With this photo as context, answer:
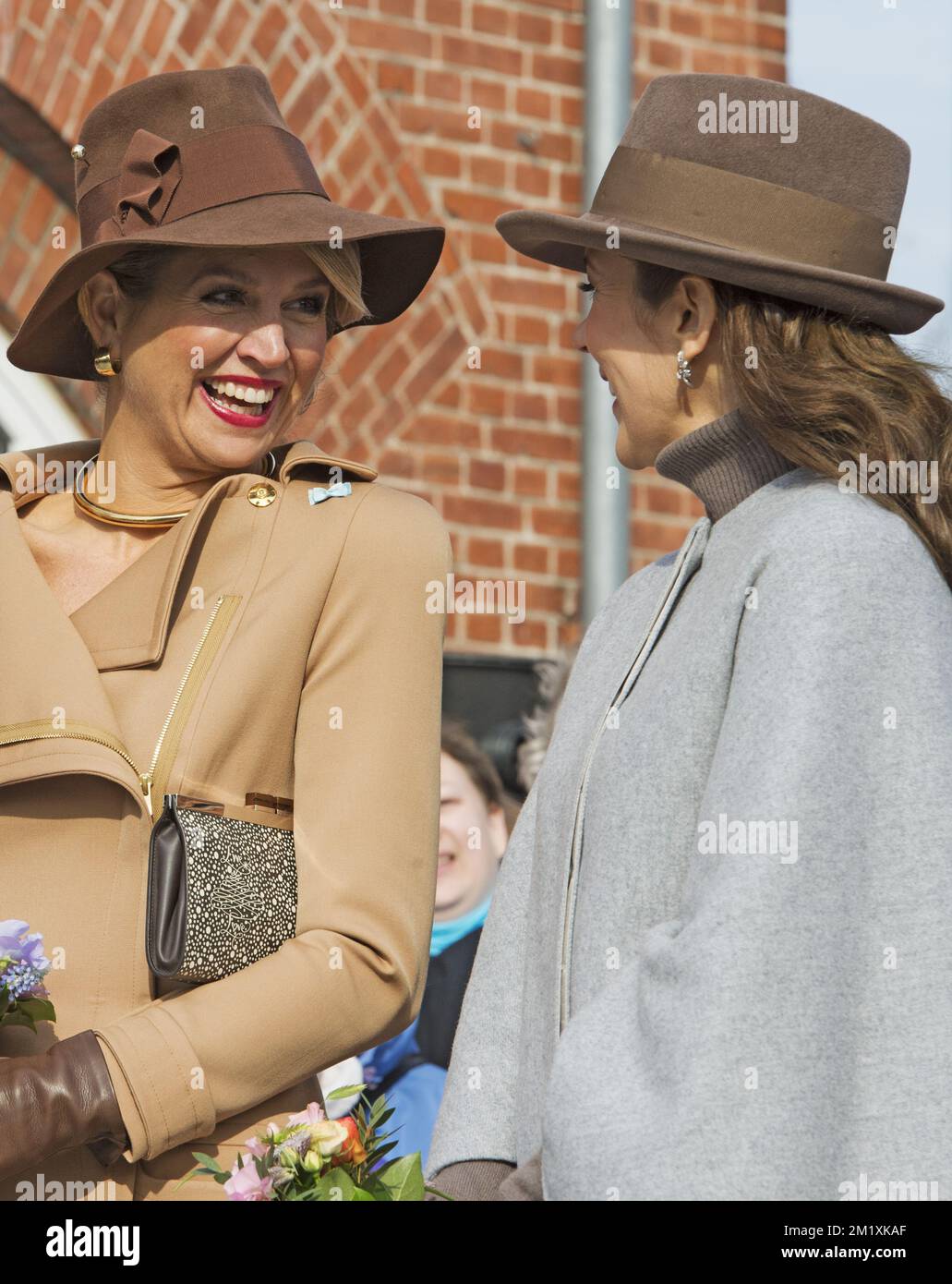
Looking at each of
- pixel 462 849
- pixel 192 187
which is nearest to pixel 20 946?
pixel 192 187

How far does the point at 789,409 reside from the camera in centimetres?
222

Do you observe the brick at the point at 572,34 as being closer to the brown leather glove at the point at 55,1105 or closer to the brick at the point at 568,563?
the brick at the point at 568,563

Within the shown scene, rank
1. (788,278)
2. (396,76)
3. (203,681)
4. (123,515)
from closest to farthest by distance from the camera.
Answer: (788,278) < (203,681) < (123,515) < (396,76)

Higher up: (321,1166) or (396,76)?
(396,76)

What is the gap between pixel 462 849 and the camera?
5.23 metres

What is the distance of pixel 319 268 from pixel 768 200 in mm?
723

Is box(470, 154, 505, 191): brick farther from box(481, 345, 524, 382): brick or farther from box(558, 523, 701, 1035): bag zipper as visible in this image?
box(558, 523, 701, 1035): bag zipper

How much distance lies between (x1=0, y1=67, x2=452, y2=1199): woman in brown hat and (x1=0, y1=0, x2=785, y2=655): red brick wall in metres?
2.95

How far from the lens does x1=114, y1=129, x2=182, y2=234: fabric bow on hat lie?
2.75 meters

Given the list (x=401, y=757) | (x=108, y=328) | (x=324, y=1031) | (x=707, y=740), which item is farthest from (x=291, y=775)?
(x=108, y=328)

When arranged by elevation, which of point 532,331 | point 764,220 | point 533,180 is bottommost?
point 764,220

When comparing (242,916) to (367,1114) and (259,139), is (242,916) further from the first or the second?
(259,139)

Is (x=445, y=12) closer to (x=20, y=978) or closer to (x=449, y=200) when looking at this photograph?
(x=449, y=200)

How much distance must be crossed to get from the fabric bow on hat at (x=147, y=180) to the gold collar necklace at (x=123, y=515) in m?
0.39
